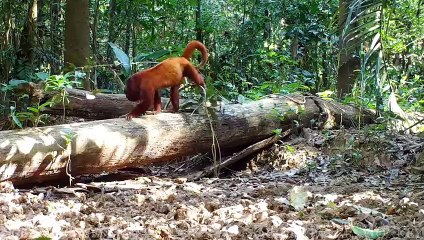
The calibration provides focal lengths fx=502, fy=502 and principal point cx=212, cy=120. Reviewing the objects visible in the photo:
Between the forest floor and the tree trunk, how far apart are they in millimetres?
2505

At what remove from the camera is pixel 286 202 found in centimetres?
392

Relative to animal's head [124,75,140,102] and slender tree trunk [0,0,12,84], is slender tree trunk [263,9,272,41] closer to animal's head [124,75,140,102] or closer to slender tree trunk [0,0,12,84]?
slender tree trunk [0,0,12,84]

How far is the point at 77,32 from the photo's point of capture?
7516 mm

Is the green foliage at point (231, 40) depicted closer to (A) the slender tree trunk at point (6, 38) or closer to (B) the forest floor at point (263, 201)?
(A) the slender tree trunk at point (6, 38)

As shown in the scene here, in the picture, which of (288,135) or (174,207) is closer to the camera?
(174,207)

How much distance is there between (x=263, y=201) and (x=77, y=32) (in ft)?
15.4

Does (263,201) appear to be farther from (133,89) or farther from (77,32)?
(77,32)

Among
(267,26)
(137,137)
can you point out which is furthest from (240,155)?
(267,26)

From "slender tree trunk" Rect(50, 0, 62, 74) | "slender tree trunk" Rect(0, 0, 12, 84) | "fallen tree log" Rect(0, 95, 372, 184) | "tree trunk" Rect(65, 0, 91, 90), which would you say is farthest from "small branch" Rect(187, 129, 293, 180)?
"slender tree trunk" Rect(0, 0, 12, 84)

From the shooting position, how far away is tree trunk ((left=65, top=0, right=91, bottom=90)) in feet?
24.5

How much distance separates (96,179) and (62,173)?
0.65m

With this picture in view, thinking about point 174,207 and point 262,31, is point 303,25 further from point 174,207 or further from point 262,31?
point 174,207

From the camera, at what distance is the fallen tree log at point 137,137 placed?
4.32 m

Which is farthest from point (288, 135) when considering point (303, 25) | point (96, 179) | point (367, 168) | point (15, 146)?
point (303, 25)
